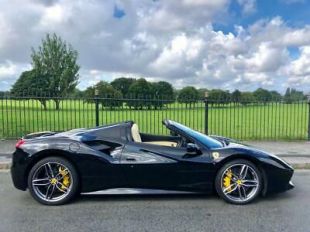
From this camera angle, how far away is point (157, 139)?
620 centimetres

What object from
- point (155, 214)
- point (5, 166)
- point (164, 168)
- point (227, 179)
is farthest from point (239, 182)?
point (5, 166)

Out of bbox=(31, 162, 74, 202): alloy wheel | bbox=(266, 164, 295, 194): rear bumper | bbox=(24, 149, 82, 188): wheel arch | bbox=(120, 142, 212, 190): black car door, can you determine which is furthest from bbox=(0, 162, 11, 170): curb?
bbox=(266, 164, 295, 194): rear bumper

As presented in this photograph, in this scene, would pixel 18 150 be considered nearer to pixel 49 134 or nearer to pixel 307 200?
pixel 49 134

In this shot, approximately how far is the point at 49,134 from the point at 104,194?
1.29 m

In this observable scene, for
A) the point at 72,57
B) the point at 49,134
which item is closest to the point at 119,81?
the point at 72,57

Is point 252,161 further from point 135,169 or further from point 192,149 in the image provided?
point 135,169

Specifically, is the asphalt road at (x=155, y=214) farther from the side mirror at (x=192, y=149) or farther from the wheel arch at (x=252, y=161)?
the side mirror at (x=192, y=149)

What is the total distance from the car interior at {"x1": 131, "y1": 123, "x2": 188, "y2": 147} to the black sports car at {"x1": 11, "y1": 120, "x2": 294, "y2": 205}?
0.21m

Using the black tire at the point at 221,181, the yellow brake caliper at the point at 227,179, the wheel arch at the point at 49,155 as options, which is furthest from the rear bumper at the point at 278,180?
the wheel arch at the point at 49,155

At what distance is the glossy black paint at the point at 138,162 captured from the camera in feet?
16.8

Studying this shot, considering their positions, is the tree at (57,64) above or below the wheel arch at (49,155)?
above

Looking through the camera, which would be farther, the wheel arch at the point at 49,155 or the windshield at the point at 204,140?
the windshield at the point at 204,140

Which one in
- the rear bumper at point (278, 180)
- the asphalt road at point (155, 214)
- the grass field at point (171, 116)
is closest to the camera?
the asphalt road at point (155, 214)

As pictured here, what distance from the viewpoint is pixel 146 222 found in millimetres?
4430
